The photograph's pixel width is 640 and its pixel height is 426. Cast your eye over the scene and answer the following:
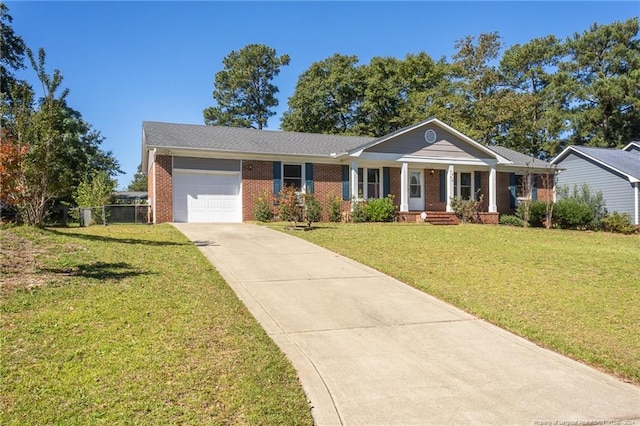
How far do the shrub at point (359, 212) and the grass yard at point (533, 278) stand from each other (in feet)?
12.4

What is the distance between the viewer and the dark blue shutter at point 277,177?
743 inches

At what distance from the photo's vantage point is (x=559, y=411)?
3.67 m

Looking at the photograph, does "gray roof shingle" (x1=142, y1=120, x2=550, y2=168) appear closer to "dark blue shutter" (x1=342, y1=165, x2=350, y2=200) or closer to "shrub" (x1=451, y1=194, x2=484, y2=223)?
"dark blue shutter" (x1=342, y1=165, x2=350, y2=200)

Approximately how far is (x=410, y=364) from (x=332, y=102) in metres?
34.0

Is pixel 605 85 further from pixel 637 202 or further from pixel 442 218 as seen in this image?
pixel 442 218

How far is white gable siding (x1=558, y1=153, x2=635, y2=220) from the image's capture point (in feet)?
75.2

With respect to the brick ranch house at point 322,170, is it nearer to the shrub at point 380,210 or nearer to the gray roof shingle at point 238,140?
the gray roof shingle at point 238,140

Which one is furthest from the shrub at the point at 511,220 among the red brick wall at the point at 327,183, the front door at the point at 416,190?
the red brick wall at the point at 327,183

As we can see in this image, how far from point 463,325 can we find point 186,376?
364cm

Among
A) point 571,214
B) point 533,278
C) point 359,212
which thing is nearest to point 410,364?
point 533,278

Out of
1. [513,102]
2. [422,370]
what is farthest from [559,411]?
[513,102]

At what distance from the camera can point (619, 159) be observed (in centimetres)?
2508

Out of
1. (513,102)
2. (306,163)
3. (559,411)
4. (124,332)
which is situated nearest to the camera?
(559,411)

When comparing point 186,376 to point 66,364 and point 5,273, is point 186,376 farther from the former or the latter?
point 5,273
